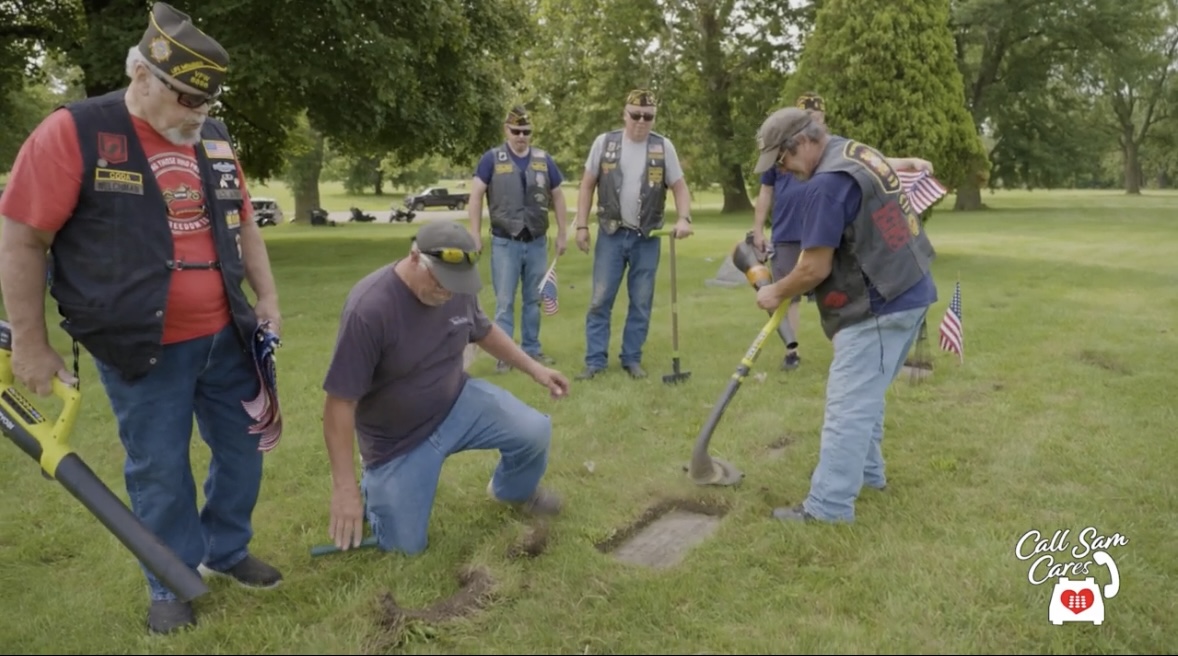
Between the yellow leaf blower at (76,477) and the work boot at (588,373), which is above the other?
the yellow leaf blower at (76,477)

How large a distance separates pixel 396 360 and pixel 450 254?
23.6 inches

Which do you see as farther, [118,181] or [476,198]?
[476,198]

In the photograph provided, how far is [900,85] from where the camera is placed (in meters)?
13.3

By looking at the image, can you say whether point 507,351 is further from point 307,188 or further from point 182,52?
point 307,188

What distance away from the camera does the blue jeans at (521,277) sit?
24.0 ft

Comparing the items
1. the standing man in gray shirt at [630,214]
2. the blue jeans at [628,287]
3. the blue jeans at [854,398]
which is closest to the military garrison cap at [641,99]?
the standing man in gray shirt at [630,214]

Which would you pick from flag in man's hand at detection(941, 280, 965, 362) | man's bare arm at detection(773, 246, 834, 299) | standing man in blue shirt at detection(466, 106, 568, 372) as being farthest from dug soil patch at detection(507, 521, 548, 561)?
flag in man's hand at detection(941, 280, 965, 362)

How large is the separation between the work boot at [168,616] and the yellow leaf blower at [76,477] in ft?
0.80

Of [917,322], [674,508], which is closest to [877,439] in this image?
[917,322]

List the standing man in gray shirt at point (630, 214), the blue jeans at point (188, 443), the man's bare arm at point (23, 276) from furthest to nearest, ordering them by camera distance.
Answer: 1. the standing man in gray shirt at point (630, 214)
2. the blue jeans at point (188, 443)
3. the man's bare arm at point (23, 276)

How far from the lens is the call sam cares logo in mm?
3170

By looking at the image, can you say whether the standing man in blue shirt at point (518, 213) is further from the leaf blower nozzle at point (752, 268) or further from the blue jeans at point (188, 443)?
the blue jeans at point (188, 443)

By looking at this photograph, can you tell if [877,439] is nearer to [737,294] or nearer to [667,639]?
[667,639]

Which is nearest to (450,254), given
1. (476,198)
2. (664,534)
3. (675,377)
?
(664,534)
